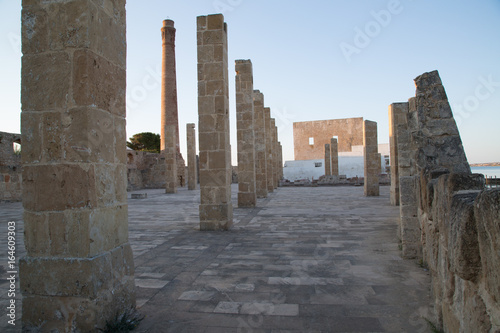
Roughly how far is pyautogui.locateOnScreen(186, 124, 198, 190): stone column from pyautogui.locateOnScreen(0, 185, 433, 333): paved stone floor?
50.6ft

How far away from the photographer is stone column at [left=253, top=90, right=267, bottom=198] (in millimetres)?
14609

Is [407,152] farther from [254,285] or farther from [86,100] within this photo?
[86,100]

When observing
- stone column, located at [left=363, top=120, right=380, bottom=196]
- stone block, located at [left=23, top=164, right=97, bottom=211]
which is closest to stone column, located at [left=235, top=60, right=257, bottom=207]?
stone column, located at [left=363, top=120, right=380, bottom=196]

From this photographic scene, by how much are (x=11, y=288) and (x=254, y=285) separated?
238 cm

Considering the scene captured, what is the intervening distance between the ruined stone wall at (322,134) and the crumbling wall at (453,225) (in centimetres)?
3755

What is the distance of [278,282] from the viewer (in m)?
3.52

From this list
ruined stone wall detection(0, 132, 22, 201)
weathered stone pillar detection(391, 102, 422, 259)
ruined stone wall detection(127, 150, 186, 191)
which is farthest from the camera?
ruined stone wall detection(127, 150, 186, 191)

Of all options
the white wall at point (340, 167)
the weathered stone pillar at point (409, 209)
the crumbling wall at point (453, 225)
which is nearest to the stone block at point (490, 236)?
the crumbling wall at point (453, 225)

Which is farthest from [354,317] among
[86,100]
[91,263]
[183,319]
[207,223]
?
[207,223]

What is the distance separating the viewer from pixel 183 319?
2727mm

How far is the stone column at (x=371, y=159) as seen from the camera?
13.9m

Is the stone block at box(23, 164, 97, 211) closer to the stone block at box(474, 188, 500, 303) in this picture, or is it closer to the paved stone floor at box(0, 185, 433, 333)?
the paved stone floor at box(0, 185, 433, 333)

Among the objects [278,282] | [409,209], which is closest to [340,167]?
[409,209]

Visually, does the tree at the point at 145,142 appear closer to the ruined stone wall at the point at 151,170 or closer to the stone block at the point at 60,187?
the ruined stone wall at the point at 151,170
